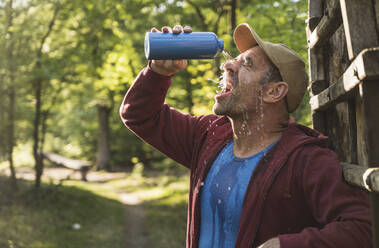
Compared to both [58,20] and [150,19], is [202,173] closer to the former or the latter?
[58,20]

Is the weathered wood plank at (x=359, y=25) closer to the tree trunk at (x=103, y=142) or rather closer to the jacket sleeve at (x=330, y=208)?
the jacket sleeve at (x=330, y=208)

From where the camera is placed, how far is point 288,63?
212cm

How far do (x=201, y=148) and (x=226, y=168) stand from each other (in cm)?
33

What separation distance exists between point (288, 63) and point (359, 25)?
2.09 feet

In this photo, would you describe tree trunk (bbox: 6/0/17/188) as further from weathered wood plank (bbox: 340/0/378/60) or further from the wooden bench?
weathered wood plank (bbox: 340/0/378/60)

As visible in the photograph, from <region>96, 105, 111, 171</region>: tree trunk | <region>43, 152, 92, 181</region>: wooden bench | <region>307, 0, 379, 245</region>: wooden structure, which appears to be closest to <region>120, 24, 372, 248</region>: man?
<region>307, 0, 379, 245</region>: wooden structure

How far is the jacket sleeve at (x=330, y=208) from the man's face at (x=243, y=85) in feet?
1.49

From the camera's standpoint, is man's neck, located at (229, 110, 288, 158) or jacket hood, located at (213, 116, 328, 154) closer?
jacket hood, located at (213, 116, 328, 154)

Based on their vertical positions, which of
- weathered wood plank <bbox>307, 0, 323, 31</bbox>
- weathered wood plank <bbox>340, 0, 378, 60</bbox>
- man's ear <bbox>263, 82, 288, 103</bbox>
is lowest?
man's ear <bbox>263, 82, 288, 103</bbox>

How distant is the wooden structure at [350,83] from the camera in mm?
1409

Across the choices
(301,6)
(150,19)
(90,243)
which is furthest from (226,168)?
(150,19)

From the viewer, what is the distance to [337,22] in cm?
201

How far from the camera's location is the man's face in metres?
2.10

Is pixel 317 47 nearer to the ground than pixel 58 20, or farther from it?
nearer to the ground
